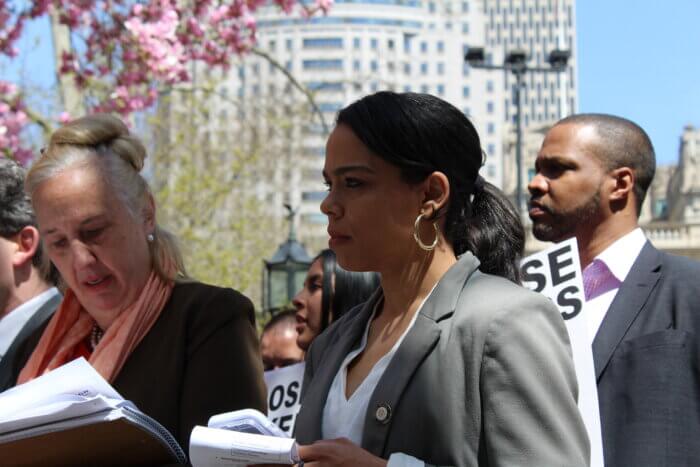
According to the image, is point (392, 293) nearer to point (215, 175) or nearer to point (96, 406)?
point (96, 406)

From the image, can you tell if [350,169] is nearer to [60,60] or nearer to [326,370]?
[326,370]

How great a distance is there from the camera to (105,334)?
341cm

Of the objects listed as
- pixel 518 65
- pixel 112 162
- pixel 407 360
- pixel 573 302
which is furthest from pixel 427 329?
pixel 518 65

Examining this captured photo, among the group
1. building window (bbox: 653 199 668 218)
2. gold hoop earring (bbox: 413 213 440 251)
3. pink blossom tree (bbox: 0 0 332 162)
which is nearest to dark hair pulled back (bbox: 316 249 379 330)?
gold hoop earring (bbox: 413 213 440 251)

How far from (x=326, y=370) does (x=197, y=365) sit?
0.49m

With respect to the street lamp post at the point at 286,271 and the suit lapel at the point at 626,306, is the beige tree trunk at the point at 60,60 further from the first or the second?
the suit lapel at the point at 626,306

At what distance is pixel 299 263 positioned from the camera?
1296 cm

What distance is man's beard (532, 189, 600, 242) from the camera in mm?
4105

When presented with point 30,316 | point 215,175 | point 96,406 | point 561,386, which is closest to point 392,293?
point 561,386

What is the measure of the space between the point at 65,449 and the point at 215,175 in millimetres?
24818

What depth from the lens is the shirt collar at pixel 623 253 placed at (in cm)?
397

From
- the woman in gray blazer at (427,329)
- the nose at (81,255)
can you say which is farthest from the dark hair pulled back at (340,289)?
the woman in gray blazer at (427,329)

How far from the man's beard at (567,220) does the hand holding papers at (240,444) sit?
1883mm

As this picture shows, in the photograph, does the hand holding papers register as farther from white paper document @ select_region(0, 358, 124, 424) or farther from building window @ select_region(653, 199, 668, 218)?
building window @ select_region(653, 199, 668, 218)
